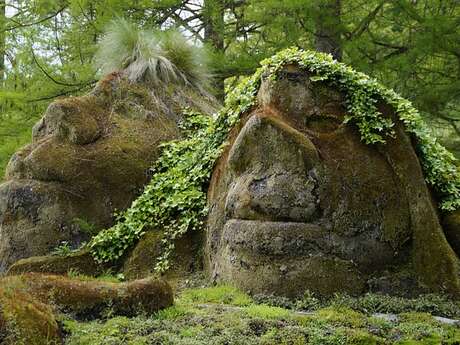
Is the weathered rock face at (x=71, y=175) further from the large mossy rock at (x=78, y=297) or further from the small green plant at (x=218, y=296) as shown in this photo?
the large mossy rock at (x=78, y=297)

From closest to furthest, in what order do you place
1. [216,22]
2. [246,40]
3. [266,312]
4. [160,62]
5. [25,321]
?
[25,321] → [266,312] → [160,62] → [216,22] → [246,40]

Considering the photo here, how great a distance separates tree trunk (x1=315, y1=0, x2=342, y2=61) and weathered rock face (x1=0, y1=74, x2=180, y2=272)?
3.08m

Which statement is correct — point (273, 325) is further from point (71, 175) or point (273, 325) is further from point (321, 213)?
point (71, 175)

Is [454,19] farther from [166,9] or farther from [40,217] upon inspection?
[40,217]

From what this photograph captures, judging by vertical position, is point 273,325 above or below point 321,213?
below

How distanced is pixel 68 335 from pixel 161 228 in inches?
132

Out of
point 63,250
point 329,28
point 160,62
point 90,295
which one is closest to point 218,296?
point 90,295

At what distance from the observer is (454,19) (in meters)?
8.76

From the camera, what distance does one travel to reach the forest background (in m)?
9.23

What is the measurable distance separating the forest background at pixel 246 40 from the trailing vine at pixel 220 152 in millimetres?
2325

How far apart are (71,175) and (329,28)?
15.5 feet

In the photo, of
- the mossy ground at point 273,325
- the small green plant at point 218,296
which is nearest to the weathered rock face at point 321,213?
the small green plant at point 218,296

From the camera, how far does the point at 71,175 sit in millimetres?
8172

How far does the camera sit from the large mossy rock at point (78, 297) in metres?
3.94
